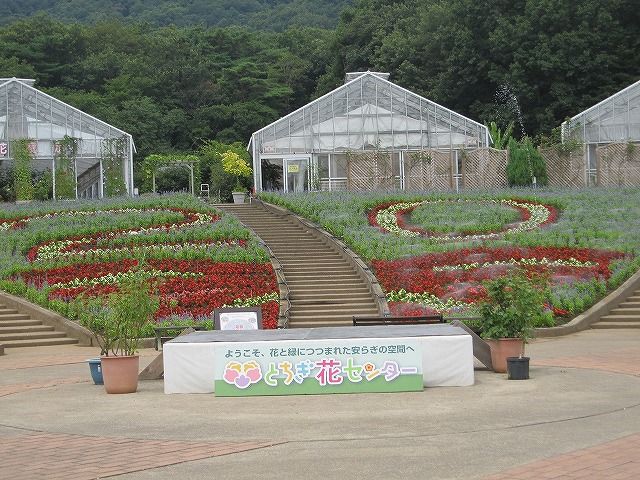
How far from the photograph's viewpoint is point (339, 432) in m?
11.5

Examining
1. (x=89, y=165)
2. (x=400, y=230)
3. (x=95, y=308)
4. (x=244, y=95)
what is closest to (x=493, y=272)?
(x=400, y=230)

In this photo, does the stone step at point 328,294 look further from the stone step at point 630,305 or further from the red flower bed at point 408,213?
the stone step at point 630,305

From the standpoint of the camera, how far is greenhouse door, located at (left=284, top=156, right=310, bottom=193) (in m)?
48.2

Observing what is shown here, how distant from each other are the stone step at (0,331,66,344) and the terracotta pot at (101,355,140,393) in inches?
409

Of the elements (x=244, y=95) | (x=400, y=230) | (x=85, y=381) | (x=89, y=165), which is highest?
(x=244, y=95)

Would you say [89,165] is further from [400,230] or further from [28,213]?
[400,230]

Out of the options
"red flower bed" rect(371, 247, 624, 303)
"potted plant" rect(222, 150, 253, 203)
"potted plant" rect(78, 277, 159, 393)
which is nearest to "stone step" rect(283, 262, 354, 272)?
"red flower bed" rect(371, 247, 624, 303)

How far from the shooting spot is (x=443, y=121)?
159ft

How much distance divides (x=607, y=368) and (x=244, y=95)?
64796mm

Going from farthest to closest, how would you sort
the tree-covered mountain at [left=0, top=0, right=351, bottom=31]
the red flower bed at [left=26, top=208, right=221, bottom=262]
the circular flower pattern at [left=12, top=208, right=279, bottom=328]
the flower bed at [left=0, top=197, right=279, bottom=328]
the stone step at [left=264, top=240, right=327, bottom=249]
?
the tree-covered mountain at [left=0, top=0, right=351, bottom=31], the stone step at [left=264, top=240, right=327, bottom=249], the red flower bed at [left=26, top=208, right=221, bottom=262], the flower bed at [left=0, top=197, right=279, bottom=328], the circular flower pattern at [left=12, top=208, right=279, bottom=328]

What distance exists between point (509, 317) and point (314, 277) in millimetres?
13081

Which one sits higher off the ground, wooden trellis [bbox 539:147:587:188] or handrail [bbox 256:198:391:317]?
wooden trellis [bbox 539:147:587:188]

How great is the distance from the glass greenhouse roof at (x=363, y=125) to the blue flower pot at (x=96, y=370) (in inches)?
1272

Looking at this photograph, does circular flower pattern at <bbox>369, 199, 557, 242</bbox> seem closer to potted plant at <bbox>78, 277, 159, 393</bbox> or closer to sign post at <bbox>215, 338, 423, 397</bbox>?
potted plant at <bbox>78, 277, 159, 393</bbox>
